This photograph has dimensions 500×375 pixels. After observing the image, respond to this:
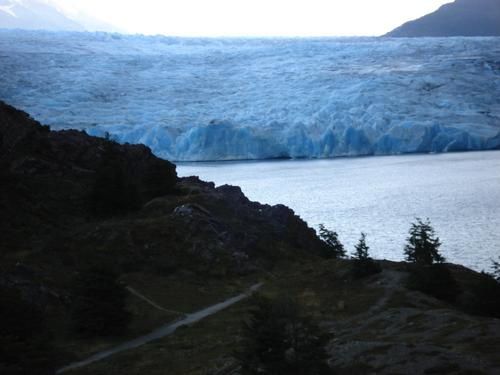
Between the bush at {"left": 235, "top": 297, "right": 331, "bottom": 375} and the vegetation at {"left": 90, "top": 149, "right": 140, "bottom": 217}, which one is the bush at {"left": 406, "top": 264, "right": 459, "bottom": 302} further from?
the vegetation at {"left": 90, "top": 149, "right": 140, "bottom": 217}

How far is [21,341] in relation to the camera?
584 inches

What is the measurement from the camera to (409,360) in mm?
12383

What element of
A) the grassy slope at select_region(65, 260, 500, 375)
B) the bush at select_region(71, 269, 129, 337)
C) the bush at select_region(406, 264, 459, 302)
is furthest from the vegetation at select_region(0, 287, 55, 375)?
the bush at select_region(406, 264, 459, 302)

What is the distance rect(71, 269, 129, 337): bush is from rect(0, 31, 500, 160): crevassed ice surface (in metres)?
71.0

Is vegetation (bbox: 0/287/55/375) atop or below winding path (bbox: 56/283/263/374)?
atop

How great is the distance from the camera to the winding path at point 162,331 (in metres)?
16.9

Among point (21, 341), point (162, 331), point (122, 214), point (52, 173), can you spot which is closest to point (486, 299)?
point (162, 331)

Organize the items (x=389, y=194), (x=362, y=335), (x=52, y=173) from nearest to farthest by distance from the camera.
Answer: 1. (x=362, y=335)
2. (x=52, y=173)
3. (x=389, y=194)

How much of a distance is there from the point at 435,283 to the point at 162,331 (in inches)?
375

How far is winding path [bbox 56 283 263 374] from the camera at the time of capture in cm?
1694

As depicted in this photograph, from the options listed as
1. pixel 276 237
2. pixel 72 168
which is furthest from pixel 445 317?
pixel 72 168

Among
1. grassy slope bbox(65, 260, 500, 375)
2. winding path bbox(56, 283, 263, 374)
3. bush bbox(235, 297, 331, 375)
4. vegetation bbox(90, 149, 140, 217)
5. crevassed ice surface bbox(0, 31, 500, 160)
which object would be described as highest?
crevassed ice surface bbox(0, 31, 500, 160)

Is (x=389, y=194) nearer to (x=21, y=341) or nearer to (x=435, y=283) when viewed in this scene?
(x=435, y=283)

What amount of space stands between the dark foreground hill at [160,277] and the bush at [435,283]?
0.68 feet
